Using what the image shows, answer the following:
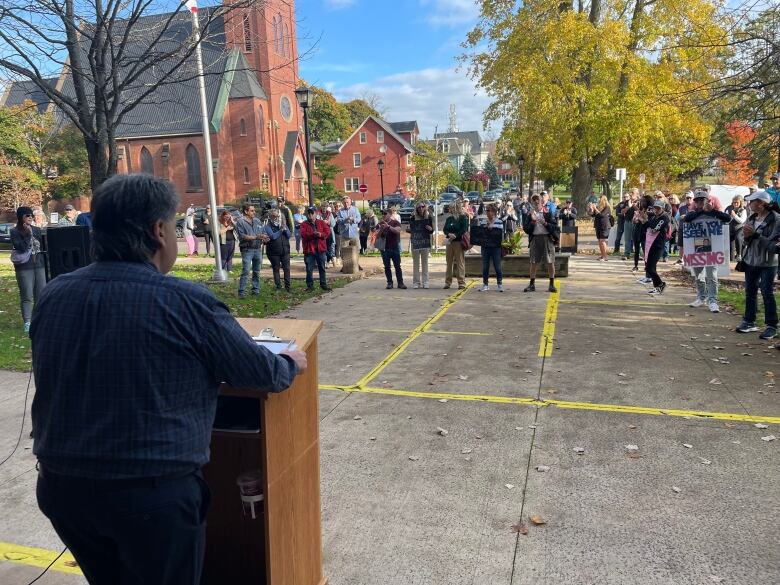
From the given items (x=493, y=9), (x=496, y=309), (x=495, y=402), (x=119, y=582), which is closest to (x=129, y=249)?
(x=119, y=582)

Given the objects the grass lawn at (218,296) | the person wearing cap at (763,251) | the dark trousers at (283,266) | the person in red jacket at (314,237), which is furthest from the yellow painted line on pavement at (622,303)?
the dark trousers at (283,266)

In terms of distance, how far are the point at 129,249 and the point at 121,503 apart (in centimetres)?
77

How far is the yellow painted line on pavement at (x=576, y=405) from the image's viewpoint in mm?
5246

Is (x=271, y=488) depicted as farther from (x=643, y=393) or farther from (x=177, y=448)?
(x=643, y=393)

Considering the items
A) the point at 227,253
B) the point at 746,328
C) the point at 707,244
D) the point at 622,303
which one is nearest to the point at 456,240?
the point at 622,303

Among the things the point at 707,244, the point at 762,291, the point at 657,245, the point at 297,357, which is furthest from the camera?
the point at 657,245

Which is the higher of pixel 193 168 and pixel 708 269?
pixel 193 168

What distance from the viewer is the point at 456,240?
1262 centimetres

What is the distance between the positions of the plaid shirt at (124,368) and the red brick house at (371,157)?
232 feet

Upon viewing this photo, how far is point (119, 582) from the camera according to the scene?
1917mm

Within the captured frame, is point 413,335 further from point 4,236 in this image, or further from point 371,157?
point 371,157

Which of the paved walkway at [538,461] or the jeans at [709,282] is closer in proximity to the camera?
the paved walkway at [538,461]

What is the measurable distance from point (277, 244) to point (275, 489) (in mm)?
10447

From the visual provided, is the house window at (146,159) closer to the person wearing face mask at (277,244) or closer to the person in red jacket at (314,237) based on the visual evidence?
the person wearing face mask at (277,244)
